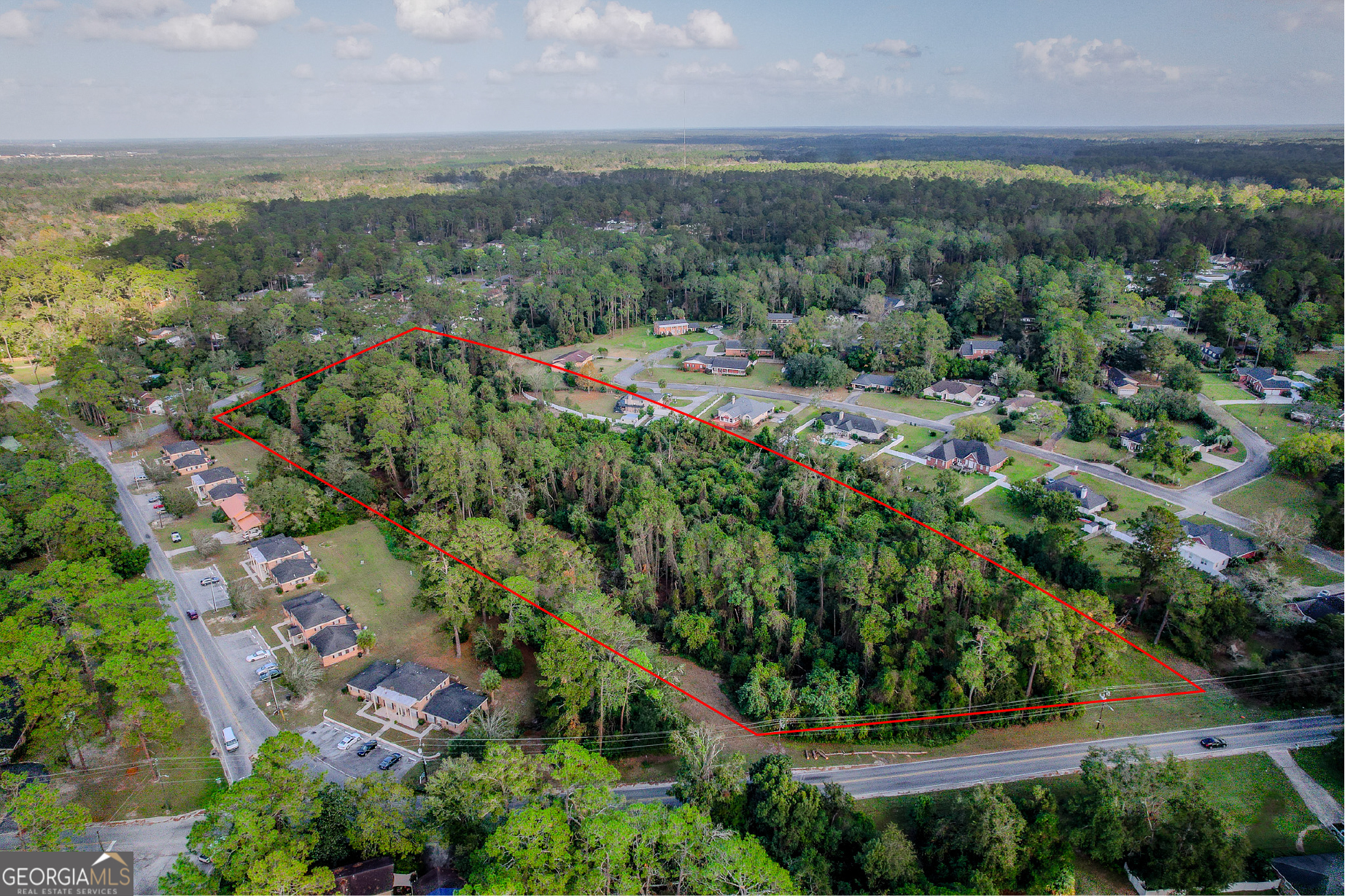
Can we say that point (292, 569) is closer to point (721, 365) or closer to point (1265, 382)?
point (721, 365)

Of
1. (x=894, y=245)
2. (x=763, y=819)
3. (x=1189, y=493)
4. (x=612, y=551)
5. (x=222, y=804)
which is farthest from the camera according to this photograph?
(x=894, y=245)

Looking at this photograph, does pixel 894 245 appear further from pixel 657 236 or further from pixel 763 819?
pixel 763 819

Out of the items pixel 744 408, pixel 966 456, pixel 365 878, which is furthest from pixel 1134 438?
pixel 365 878

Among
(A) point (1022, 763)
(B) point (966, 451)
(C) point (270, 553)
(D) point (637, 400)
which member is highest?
(D) point (637, 400)

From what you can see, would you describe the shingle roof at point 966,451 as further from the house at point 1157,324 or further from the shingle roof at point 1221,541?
the house at point 1157,324

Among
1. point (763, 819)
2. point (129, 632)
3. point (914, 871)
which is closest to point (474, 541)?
point (129, 632)
